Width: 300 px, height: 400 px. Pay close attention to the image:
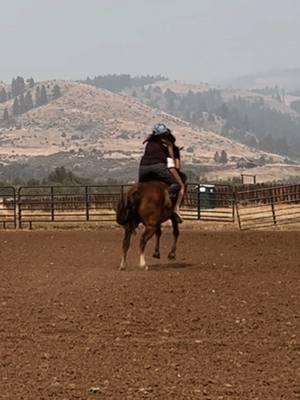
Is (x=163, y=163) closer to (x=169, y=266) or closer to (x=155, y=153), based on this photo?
(x=155, y=153)

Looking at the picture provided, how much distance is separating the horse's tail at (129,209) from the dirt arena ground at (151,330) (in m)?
0.80

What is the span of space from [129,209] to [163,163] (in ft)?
3.34

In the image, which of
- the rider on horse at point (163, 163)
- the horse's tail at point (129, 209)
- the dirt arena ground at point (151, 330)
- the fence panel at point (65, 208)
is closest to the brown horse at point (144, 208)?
the horse's tail at point (129, 209)

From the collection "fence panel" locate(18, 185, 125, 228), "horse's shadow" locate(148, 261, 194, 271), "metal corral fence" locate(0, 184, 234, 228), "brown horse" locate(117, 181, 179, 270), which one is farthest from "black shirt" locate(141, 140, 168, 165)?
"fence panel" locate(18, 185, 125, 228)

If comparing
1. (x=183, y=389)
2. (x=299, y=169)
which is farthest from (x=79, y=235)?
(x=299, y=169)

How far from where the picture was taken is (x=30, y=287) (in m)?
11.5

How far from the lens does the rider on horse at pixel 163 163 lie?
13914 millimetres

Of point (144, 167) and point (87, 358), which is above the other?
point (144, 167)

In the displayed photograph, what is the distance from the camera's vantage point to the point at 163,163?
14.0 m

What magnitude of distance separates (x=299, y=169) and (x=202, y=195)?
143 meters

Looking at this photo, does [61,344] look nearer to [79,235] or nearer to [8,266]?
[8,266]

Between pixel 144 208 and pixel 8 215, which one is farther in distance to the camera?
pixel 8 215

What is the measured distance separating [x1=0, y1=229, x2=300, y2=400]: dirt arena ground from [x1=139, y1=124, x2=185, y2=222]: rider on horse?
1.27 metres

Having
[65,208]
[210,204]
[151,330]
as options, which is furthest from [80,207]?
[151,330]
